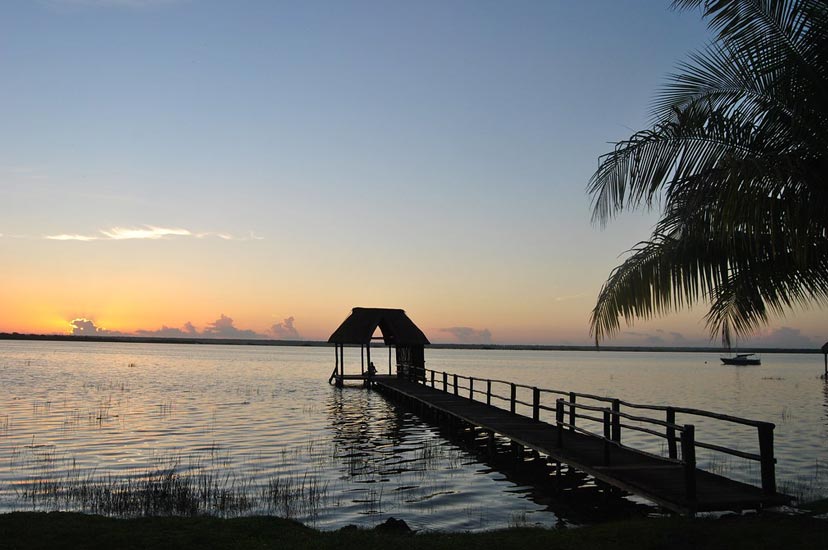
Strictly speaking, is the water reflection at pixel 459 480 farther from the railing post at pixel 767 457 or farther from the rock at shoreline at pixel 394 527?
the railing post at pixel 767 457

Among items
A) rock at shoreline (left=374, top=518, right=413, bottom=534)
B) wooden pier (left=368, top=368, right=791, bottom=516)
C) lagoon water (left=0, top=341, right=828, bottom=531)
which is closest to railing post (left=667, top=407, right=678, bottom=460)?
wooden pier (left=368, top=368, right=791, bottom=516)

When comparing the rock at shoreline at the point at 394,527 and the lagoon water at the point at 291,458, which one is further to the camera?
the lagoon water at the point at 291,458

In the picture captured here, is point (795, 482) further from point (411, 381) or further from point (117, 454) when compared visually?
point (411, 381)

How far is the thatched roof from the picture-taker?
4225 centimetres

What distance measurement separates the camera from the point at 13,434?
21969 mm

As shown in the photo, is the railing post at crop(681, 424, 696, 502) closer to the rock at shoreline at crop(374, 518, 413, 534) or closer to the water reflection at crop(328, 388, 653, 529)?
the water reflection at crop(328, 388, 653, 529)

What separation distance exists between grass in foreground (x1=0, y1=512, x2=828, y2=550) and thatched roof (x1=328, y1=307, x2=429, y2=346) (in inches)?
1281

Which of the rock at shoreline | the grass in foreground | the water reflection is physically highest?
the grass in foreground

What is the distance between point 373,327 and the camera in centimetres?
4272

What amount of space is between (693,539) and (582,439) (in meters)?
8.34

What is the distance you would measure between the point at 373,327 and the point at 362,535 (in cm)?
3407

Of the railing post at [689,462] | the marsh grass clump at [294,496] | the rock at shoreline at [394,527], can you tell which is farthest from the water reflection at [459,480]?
the railing post at [689,462]

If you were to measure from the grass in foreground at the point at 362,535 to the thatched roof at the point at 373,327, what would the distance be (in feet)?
107

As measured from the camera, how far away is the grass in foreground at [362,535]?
8.01 m
